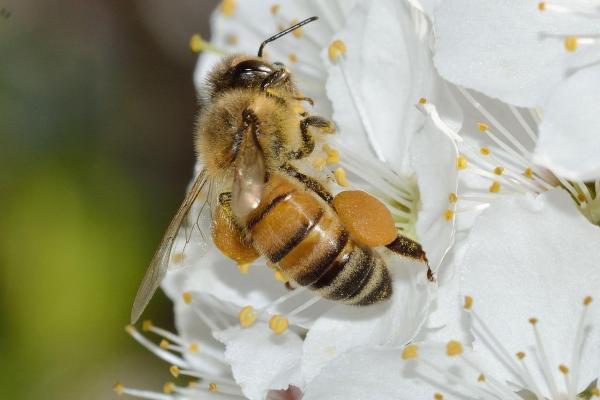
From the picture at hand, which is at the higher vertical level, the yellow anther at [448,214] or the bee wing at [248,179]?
the bee wing at [248,179]

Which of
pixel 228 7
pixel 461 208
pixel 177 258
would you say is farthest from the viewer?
pixel 228 7

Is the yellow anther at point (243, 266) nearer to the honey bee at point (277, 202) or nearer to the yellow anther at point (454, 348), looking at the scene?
the honey bee at point (277, 202)

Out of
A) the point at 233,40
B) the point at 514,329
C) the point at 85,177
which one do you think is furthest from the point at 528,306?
the point at 85,177

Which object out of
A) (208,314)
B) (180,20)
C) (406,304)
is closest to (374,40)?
(406,304)

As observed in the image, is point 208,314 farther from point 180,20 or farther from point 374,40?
point 180,20

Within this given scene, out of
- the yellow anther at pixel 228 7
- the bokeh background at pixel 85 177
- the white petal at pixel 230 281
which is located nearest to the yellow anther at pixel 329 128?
the white petal at pixel 230 281

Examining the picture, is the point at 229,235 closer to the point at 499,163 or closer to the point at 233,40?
the point at 499,163
